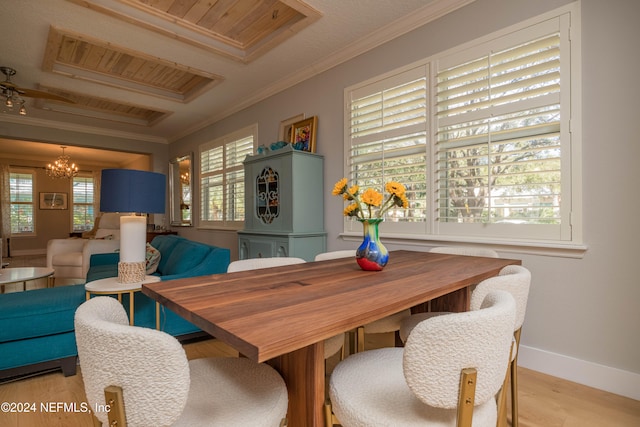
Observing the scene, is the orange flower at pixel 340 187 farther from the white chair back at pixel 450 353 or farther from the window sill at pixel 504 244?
the window sill at pixel 504 244

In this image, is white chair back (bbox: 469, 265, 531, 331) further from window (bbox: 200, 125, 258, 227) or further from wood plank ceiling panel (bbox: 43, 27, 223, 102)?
window (bbox: 200, 125, 258, 227)

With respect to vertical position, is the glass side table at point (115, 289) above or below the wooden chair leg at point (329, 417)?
above

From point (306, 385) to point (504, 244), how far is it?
5.77 feet

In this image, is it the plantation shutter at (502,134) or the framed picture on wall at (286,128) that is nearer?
the plantation shutter at (502,134)

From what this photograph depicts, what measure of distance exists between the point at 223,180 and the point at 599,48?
14.3 feet

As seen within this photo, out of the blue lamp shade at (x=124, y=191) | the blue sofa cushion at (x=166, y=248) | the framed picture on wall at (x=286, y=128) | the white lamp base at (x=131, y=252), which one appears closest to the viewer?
the blue lamp shade at (x=124, y=191)

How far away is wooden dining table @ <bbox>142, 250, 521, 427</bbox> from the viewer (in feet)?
2.25

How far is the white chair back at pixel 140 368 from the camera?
0.63 m

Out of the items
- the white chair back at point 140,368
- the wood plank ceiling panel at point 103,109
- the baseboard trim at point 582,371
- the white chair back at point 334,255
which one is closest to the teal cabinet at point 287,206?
the white chair back at point 334,255

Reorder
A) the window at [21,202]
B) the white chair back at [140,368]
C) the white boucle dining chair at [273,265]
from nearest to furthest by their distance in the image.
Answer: the white chair back at [140,368] < the white boucle dining chair at [273,265] < the window at [21,202]

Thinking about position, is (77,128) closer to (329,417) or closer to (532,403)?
(329,417)

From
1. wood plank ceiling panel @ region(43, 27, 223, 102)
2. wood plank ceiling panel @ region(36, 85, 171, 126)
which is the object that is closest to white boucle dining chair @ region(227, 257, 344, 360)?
wood plank ceiling panel @ region(43, 27, 223, 102)

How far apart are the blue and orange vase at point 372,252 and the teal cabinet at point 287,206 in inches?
64.8

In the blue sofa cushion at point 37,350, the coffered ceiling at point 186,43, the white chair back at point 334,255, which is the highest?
the coffered ceiling at point 186,43
